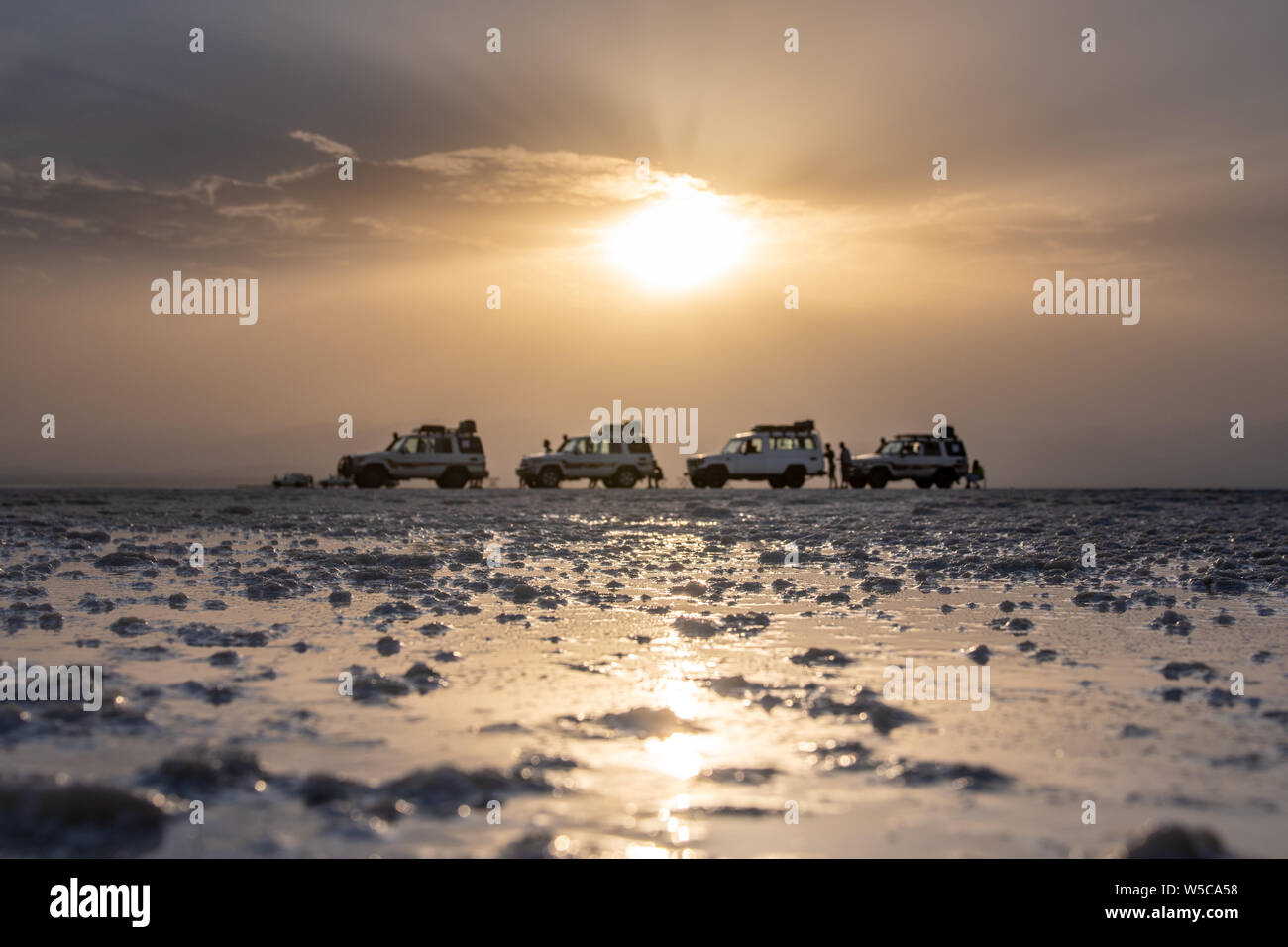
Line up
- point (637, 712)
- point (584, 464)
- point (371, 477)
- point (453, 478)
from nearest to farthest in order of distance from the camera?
point (637, 712), point (371, 477), point (453, 478), point (584, 464)

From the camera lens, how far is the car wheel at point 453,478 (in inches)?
1453

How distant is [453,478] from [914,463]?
17.0 meters

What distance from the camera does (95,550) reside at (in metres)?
10.4

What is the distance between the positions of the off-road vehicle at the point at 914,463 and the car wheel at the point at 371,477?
17196mm

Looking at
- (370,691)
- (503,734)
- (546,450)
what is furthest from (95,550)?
(546,450)

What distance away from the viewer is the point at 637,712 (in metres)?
3.82

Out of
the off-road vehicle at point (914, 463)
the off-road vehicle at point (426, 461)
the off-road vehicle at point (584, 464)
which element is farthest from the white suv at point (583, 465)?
the off-road vehicle at point (914, 463)

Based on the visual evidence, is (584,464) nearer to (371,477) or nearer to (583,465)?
(583,465)

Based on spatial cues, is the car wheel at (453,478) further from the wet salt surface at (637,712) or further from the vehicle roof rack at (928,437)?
the wet salt surface at (637,712)

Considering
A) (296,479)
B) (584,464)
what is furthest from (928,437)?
(296,479)

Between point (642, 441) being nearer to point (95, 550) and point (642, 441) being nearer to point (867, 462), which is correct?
point (867, 462)

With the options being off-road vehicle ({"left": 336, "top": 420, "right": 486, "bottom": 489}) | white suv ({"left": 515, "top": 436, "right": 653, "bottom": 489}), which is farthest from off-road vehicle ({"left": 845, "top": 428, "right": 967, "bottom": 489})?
off-road vehicle ({"left": 336, "top": 420, "right": 486, "bottom": 489})

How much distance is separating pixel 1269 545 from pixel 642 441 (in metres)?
30.2

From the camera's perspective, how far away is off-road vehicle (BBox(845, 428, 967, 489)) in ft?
130
